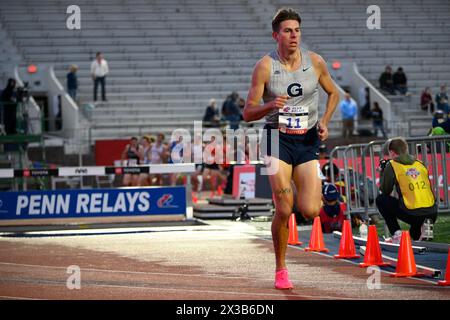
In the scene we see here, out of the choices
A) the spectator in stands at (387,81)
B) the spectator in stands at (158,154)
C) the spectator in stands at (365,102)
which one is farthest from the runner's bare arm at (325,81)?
the spectator in stands at (387,81)

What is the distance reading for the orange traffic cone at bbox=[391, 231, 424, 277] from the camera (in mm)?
10875

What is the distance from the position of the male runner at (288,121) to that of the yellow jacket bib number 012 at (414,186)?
10.6 feet

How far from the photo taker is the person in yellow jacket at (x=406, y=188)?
12898 mm

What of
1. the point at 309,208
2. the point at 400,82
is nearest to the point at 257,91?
the point at 309,208

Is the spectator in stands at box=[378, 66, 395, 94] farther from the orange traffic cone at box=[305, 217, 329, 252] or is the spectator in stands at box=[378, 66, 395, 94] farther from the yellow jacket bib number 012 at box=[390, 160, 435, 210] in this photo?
the yellow jacket bib number 012 at box=[390, 160, 435, 210]

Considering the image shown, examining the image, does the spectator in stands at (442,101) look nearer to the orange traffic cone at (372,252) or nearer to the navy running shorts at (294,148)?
the orange traffic cone at (372,252)

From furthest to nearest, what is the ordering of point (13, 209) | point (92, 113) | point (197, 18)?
point (197, 18) < point (92, 113) < point (13, 209)

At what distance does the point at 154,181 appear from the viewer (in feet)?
90.6

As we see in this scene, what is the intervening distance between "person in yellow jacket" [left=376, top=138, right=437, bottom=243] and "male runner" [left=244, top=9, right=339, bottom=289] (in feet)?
10.7

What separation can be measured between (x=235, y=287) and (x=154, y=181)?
1776 cm

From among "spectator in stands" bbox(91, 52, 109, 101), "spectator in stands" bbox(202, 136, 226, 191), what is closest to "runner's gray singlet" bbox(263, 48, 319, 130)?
"spectator in stands" bbox(202, 136, 226, 191)

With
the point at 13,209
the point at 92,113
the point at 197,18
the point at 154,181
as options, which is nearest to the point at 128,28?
the point at 197,18

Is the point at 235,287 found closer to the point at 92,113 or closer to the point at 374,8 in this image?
the point at 92,113

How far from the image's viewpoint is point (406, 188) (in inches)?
509
